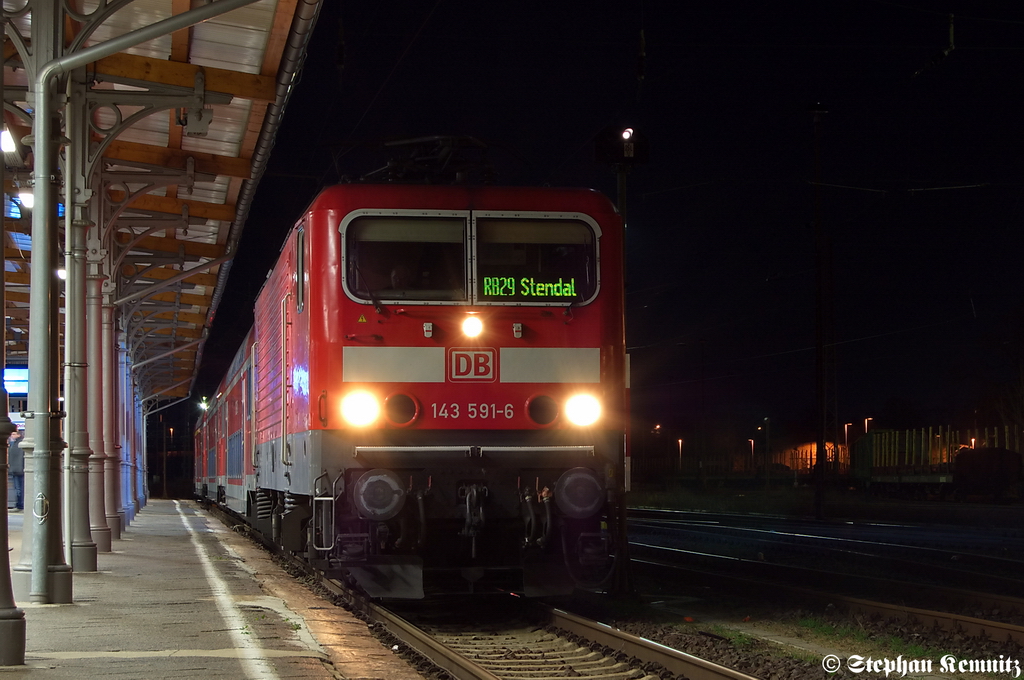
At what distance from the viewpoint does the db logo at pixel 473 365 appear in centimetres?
1019

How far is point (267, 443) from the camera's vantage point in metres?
14.5

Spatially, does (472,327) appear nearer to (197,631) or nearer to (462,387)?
(462,387)

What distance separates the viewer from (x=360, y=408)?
995 centimetres

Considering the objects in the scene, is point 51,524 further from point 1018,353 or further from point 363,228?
point 1018,353

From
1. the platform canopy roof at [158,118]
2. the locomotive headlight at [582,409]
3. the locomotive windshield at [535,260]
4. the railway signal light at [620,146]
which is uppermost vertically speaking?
the platform canopy roof at [158,118]

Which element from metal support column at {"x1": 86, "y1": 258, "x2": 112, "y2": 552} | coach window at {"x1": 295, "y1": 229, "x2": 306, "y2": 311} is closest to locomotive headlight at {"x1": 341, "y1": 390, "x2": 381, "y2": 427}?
coach window at {"x1": 295, "y1": 229, "x2": 306, "y2": 311}

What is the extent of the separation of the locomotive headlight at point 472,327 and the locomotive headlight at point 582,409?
3.14 feet

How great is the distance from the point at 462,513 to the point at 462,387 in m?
1.04

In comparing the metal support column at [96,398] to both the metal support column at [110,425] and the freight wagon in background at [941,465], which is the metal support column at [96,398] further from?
the freight wagon in background at [941,465]

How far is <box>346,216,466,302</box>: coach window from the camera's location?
33.6ft

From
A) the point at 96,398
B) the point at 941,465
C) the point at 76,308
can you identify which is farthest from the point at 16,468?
the point at 941,465

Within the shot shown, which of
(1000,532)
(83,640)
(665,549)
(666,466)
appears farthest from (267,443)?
(666,466)

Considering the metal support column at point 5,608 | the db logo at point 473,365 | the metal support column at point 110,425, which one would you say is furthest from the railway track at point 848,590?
the metal support column at point 110,425

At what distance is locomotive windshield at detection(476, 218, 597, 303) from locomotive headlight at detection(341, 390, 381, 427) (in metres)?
1.31
